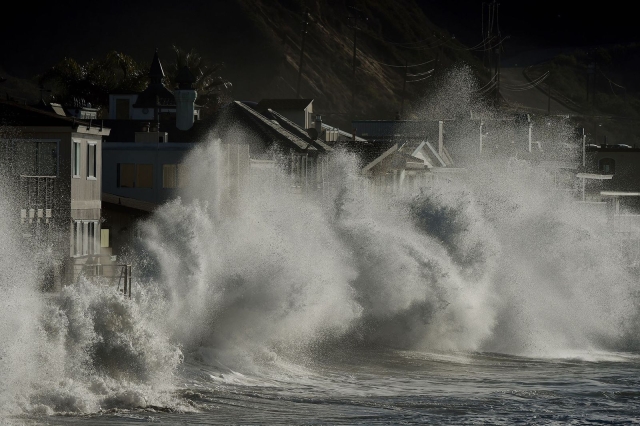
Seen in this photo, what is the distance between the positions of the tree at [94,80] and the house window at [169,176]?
49.7m

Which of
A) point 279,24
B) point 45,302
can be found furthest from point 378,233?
point 279,24

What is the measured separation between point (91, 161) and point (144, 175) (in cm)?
988

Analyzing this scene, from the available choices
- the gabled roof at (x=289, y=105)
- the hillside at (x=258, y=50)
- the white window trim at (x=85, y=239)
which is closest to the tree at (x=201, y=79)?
the hillside at (x=258, y=50)

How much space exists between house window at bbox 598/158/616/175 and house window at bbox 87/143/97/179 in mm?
84034

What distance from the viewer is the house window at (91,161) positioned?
137ft

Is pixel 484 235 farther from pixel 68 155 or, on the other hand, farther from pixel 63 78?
pixel 63 78

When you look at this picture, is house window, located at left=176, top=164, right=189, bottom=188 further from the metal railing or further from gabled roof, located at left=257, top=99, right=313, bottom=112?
gabled roof, located at left=257, top=99, right=313, bottom=112

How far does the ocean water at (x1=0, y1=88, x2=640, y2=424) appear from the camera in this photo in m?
25.5

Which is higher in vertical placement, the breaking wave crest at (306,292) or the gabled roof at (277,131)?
the gabled roof at (277,131)

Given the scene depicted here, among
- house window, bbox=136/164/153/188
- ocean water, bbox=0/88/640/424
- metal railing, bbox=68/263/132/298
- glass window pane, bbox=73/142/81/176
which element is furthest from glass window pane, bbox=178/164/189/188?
metal railing, bbox=68/263/132/298

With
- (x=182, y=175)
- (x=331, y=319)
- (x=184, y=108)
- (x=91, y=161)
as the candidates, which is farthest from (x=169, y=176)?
(x=331, y=319)

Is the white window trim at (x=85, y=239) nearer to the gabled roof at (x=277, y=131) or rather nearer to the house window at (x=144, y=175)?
the house window at (x=144, y=175)

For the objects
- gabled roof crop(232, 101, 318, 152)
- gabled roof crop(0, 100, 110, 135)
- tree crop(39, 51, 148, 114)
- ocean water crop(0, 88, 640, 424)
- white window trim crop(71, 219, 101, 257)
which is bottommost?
ocean water crop(0, 88, 640, 424)

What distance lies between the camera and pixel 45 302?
2634 centimetres
